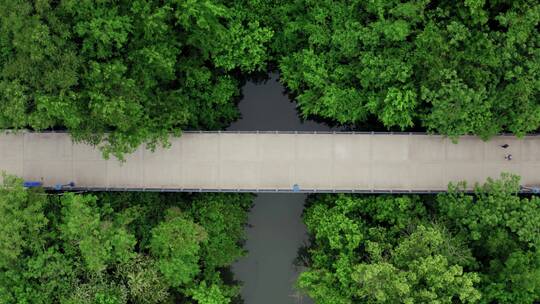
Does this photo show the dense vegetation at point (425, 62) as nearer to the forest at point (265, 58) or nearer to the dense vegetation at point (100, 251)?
the forest at point (265, 58)

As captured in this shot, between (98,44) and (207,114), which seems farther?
(207,114)

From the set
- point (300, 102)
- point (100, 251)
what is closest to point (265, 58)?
point (300, 102)

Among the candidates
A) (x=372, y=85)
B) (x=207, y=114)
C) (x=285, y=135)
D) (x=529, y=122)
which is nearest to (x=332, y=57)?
(x=372, y=85)

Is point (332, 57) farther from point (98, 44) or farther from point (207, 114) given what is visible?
point (98, 44)

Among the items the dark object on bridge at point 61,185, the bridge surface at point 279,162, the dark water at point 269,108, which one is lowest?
the dark object on bridge at point 61,185

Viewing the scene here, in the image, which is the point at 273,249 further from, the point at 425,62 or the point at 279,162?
the point at 425,62

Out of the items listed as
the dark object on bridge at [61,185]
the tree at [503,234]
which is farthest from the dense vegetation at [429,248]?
the dark object on bridge at [61,185]
